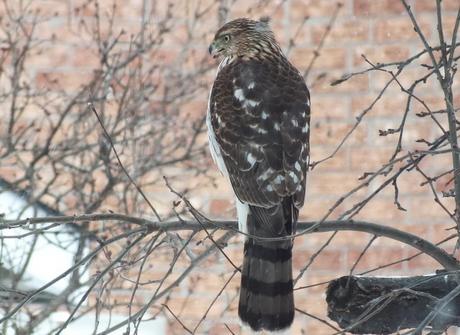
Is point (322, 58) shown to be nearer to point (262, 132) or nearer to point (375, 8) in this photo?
point (375, 8)

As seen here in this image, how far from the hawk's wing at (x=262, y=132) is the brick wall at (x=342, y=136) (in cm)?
132

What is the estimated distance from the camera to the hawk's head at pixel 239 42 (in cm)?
331

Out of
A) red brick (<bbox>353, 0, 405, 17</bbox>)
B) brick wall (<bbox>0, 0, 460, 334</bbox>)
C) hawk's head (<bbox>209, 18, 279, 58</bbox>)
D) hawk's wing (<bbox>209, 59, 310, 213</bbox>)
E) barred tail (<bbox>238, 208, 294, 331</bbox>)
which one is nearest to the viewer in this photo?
barred tail (<bbox>238, 208, 294, 331</bbox>)

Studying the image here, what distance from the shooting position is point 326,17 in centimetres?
451

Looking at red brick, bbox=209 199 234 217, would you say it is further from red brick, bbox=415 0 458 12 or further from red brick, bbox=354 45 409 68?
red brick, bbox=415 0 458 12

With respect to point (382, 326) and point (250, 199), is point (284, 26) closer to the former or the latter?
point (250, 199)

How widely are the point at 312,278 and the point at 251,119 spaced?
1638mm

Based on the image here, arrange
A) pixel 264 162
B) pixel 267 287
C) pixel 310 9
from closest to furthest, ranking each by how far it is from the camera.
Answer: pixel 267 287 < pixel 264 162 < pixel 310 9

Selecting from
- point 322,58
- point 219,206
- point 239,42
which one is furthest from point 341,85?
point 239,42

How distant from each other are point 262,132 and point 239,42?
0.55 metres

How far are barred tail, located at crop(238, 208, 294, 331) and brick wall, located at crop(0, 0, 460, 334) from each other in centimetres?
162

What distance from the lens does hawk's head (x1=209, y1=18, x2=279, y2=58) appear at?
3.31 meters

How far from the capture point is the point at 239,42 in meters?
3.33

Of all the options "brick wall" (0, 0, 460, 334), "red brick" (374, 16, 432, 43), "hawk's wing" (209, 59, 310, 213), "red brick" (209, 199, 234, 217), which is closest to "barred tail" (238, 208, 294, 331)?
"hawk's wing" (209, 59, 310, 213)
